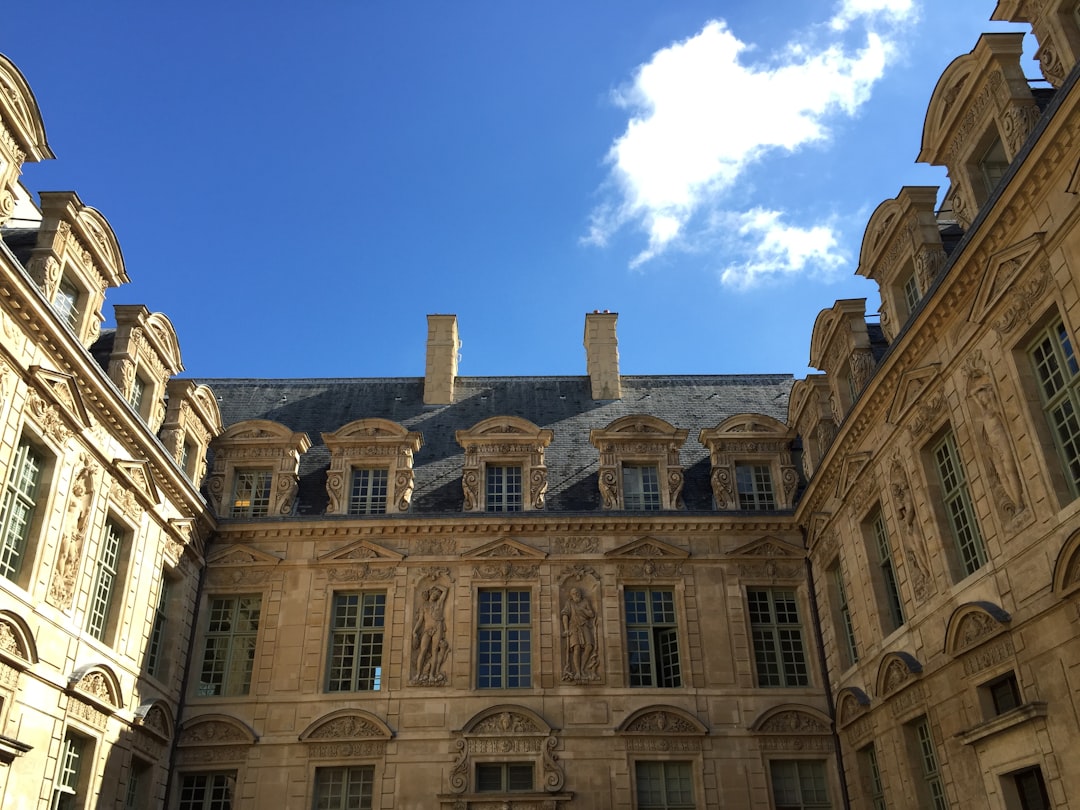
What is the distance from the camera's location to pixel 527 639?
17.2m

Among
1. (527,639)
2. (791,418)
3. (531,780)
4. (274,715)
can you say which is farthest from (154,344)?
(791,418)

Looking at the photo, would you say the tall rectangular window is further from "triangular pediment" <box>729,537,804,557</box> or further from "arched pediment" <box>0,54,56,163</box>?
"arched pediment" <box>0,54,56,163</box>

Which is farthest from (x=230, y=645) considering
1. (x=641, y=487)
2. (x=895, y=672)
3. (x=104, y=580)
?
(x=895, y=672)

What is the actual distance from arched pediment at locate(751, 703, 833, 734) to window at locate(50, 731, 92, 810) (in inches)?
404

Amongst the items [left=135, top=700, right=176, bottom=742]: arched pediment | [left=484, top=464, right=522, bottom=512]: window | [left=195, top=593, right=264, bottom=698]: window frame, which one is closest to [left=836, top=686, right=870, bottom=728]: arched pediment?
[left=484, top=464, right=522, bottom=512]: window

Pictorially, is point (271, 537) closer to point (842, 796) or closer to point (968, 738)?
point (842, 796)

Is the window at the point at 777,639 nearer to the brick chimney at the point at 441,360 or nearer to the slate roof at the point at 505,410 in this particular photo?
the slate roof at the point at 505,410

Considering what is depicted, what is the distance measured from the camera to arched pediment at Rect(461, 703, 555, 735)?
16.2m

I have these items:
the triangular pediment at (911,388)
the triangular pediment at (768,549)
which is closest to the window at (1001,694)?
the triangular pediment at (911,388)

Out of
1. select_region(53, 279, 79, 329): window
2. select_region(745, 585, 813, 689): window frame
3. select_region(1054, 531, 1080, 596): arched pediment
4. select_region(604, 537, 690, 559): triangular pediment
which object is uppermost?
select_region(53, 279, 79, 329): window

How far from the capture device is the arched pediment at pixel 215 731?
16.1 meters

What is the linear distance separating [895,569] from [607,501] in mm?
6046

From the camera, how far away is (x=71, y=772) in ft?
43.2

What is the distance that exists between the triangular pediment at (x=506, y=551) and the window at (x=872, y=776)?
6.21 m
